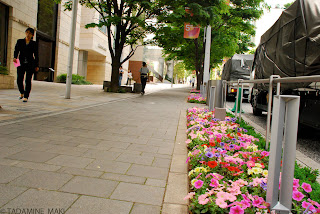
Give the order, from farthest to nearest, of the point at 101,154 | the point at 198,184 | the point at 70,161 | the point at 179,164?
the point at 101,154, the point at 179,164, the point at 70,161, the point at 198,184

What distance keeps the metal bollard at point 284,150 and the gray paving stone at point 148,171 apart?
1168 millimetres

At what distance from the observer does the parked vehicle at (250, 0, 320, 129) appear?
4582 millimetres

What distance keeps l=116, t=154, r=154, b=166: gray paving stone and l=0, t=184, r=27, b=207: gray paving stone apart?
1232 millimetres

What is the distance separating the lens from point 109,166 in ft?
9.90

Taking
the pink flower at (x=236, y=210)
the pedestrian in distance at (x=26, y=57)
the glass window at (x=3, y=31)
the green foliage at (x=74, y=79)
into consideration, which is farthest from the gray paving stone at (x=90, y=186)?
the green foliage at (x=74, y=79)

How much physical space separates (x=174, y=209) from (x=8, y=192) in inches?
54.3

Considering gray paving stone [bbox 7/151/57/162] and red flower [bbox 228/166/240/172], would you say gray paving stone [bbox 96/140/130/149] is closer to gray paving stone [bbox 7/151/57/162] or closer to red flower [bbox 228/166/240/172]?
gray paving stone [bbox 7/151/57/162]

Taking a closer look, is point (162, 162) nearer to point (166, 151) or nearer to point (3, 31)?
point (166, 151)

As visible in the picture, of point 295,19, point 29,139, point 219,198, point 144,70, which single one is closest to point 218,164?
point 219,198

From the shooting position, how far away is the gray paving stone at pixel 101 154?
3.32 metres

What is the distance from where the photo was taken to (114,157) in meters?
3.36

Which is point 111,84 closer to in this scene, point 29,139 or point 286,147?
point 29,139

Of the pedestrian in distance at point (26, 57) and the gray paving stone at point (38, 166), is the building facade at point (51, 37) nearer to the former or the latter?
the pedestrian in distance at point (26, 57)

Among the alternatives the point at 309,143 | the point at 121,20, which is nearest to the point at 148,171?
the point at 309,143
